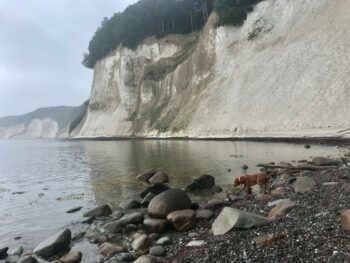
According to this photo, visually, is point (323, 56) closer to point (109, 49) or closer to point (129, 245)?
point (129, 245)

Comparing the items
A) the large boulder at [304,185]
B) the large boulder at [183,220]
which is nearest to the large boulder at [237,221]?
the large boulder at [183,220]

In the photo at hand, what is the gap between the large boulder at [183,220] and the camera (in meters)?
13.2

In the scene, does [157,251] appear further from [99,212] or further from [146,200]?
[146,200]

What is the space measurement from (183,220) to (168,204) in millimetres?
1551

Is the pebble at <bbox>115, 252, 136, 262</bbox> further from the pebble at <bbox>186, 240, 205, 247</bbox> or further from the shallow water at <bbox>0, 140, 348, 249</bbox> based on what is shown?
the shallow water at <bbox>0, 140, 348, 249</bbox>

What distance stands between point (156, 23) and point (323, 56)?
5876cm

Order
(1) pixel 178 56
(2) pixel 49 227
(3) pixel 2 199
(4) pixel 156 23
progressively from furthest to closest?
(4) pixel 156 23, (1) pixel 178 56, (3) pixel 2 199, (2) pixel 49 227

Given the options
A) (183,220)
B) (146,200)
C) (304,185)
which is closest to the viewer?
(183,220)

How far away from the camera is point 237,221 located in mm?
10836

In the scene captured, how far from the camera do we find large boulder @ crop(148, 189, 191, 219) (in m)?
14.6

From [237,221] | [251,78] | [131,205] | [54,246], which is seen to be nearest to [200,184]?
[131,205]

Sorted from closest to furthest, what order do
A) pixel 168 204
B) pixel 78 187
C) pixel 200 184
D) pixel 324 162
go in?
1. pixel 168 204
2. pixel 200 184
3. pixel 324 162
4. pixel 78 187

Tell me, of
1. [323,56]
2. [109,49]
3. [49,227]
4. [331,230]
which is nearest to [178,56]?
[109,49]

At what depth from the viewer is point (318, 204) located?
38.3 feet
